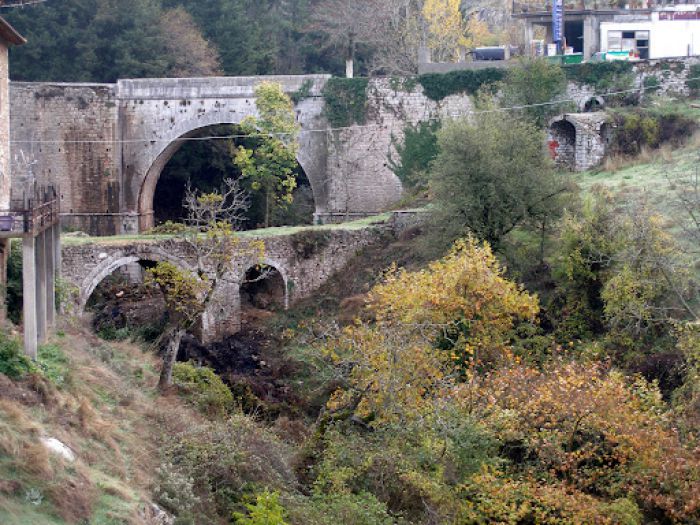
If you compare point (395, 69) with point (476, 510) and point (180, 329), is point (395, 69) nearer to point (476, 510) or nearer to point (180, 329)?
point (180, 329)

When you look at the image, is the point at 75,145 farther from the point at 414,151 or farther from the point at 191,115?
the point at 414,151

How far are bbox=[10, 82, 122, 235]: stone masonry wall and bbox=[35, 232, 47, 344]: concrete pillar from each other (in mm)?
16294

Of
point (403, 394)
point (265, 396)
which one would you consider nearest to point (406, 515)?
point (403, 394)

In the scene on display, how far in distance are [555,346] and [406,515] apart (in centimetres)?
670

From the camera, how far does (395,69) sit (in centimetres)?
4025

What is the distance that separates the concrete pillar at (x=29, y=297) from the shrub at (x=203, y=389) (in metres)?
4.04

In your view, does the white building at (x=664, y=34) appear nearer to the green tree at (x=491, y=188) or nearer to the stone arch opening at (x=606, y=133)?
the stone arch opening at (x=606, y=133)

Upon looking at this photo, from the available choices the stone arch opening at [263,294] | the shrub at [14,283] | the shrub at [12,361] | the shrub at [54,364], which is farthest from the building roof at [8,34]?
the stone arch opening at [263,294]

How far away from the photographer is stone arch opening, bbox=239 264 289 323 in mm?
28281

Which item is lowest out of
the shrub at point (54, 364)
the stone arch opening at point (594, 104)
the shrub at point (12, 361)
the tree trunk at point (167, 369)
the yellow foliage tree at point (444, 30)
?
the tree trunk at point (167, 369)

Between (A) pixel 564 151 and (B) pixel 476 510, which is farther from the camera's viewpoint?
(A) pixel 564 151

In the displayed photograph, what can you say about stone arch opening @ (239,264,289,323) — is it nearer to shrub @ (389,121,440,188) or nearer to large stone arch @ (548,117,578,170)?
shrub @ (389,121,440,188)

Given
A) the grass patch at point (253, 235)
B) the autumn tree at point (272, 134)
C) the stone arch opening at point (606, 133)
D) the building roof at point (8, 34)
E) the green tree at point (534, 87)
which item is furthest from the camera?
the autumn tree at point (272, 134)

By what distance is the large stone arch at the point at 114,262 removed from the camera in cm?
2608
